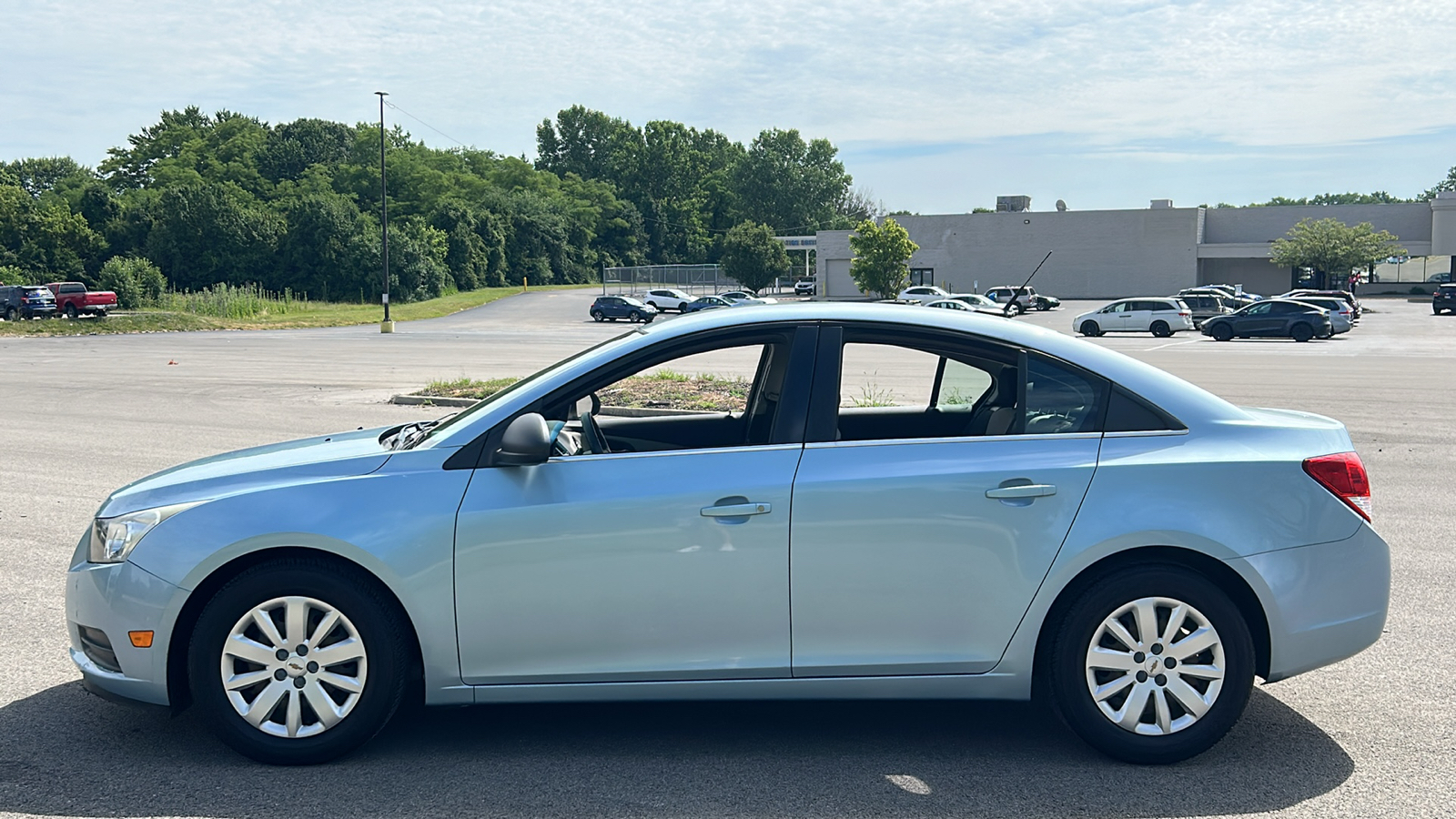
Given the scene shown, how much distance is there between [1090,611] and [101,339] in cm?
4393

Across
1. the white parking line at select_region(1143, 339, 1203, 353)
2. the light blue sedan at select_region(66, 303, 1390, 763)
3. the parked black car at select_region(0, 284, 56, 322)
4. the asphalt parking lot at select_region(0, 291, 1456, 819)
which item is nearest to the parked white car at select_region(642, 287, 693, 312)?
the parked black car at select_region(0, 284, 56, 322)

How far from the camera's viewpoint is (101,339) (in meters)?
41.0

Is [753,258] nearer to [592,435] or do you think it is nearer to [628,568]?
[592,435]

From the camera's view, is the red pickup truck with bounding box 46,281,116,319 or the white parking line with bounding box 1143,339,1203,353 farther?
the red pickup truck with bounding box 46,281,116,319

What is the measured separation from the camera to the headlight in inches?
160

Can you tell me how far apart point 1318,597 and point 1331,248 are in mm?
77912

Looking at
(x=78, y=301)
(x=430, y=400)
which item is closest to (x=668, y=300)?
(x=78, y=301)

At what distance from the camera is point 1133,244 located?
82500 millimetres

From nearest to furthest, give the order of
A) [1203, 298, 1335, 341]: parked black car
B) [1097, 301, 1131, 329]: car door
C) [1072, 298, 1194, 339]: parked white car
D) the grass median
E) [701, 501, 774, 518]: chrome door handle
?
[701, 501, 774, 518]: chrome door handle → [1203, 298, 1335, 341]: parked black car → [1072, 298, 1194, 339]: parked white car → [1097, 301, 1131, 329]: car door → the grass median

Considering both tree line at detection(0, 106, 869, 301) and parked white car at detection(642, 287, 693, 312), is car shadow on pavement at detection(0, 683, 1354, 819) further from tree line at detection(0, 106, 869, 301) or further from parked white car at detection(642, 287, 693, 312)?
tree line at detection(0, 106, 869, 301)

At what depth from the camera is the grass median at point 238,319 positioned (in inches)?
1831

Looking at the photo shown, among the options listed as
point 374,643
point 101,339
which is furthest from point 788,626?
point 101,339

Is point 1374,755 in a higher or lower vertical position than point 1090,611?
lower

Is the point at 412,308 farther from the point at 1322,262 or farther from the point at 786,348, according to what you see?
the point at 786,348
